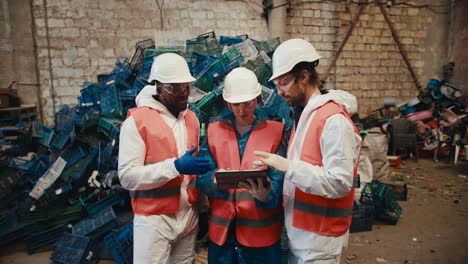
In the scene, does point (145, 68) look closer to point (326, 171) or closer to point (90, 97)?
point (90, 97)

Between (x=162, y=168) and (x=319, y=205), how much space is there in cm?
102

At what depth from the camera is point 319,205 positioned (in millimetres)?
1734

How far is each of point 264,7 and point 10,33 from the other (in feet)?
19.1

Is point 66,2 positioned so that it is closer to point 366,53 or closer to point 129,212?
point 129,212

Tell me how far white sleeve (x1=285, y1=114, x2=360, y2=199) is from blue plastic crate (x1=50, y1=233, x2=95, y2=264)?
3.10 metres

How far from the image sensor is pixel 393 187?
18.0 ft

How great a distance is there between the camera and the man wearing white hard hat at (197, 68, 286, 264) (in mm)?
2053

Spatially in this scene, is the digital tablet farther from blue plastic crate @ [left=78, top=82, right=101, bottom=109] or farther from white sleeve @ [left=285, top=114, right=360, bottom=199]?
blue plastic crate @ [left=78, top=82, right=101, bottom=109]

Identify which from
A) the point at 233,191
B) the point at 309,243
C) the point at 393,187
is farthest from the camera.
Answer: the point at 393,187

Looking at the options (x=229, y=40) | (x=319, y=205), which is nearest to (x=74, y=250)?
(x=319, y=205)

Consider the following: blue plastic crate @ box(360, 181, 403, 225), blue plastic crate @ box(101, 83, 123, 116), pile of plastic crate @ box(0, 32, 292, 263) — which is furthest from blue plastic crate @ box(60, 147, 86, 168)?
blue plastic crate @ box(360, 181, 403, 225)

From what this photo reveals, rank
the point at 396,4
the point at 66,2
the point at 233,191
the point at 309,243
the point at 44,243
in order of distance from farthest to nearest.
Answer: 1. the point at 396,4
2. the point at 66,2
3. the point at 44,243
4. the point at 233,191
5. the point at 309,243

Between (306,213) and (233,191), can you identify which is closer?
(306,213)

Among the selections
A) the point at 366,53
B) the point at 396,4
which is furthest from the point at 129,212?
the point at 396,4
